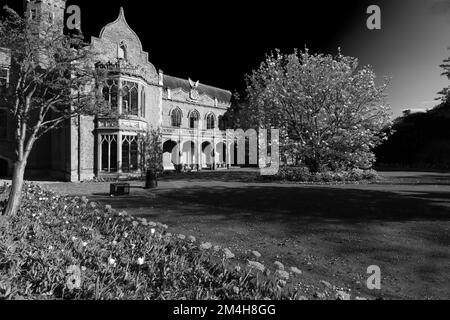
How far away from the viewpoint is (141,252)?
514 centimetres

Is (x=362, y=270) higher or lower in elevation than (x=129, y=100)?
lower

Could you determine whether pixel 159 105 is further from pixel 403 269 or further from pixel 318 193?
pixel 403 269

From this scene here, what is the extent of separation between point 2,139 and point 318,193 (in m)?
23.5

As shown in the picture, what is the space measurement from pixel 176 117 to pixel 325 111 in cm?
1827

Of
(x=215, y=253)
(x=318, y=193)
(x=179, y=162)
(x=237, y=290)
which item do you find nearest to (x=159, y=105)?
(x=179, y=162)

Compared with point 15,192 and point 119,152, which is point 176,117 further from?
point 15,192

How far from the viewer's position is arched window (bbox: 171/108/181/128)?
1346 inches

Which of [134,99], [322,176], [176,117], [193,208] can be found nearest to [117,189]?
[193,208]

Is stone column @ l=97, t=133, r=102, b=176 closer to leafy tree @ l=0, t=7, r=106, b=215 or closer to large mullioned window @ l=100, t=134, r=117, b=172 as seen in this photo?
large mullioned window @ l=100, t=134, r=117, b=172

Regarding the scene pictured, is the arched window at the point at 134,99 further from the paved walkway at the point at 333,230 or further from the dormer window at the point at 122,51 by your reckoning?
the paved walkway at the point at 333,230

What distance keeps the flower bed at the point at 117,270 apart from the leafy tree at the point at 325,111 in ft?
57.0

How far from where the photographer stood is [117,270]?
14.3 feet

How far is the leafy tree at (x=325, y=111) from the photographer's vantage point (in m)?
21.3

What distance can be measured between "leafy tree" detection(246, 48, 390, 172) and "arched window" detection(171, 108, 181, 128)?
14045 mm
